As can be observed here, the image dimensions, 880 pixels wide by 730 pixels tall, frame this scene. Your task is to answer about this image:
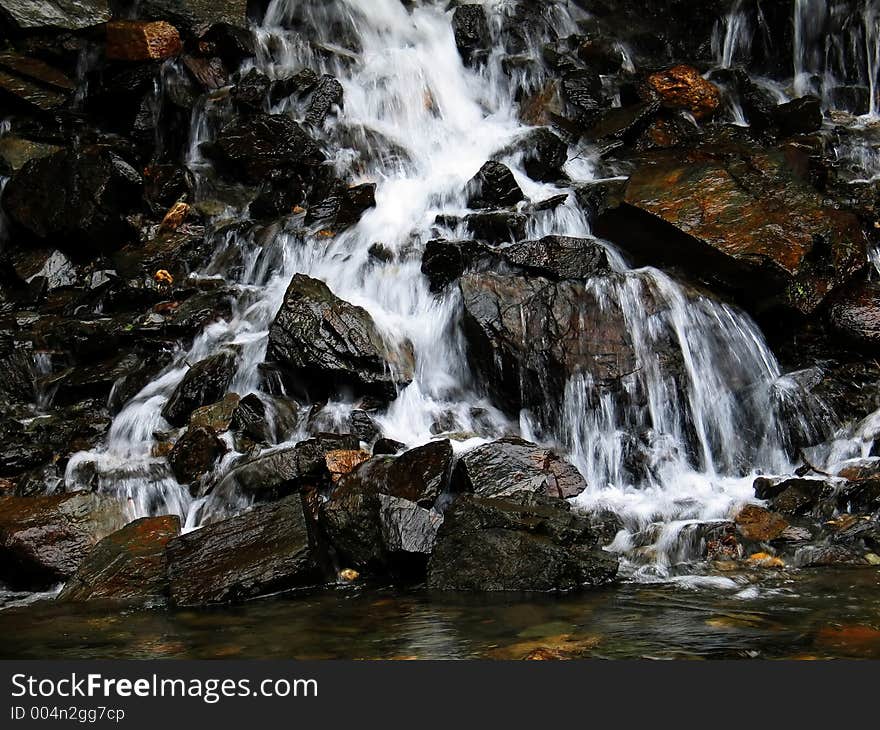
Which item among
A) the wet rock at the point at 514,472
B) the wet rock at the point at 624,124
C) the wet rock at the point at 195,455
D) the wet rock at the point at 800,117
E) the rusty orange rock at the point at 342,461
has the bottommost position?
the wet rock at the point at 514,472

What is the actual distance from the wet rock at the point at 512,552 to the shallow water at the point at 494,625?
16 cm

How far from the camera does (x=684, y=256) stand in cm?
885

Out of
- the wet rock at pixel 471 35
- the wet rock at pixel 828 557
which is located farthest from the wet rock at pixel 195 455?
the wet rock at pixel 471 35

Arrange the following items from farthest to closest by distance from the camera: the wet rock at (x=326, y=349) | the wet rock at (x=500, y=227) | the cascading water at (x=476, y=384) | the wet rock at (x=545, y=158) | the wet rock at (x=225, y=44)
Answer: the wet rock at (x=225, y=44) → the wet rock at (x=545, y=158) → the wet rock at (x=500, y=227) → the wet rock at (x=326, y=349) → the cascading water at (x=476, y=384)

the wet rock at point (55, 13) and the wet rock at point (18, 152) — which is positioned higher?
the wet rock at point (55, 13)

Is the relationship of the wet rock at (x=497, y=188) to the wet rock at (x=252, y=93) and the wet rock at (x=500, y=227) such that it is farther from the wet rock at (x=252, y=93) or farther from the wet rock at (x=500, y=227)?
the wet rock at (x=252, y=93)

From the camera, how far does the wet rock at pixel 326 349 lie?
8.30 meters

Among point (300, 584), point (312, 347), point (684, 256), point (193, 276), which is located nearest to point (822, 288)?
point (684, 256)

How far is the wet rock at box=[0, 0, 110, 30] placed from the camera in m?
13.5

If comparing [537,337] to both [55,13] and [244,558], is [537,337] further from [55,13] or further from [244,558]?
[55,13]

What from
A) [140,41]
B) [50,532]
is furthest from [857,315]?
[140,41]

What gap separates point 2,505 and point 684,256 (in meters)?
6.95

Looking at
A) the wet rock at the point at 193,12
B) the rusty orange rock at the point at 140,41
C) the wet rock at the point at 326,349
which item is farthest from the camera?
the wet rock at the point at 193,12

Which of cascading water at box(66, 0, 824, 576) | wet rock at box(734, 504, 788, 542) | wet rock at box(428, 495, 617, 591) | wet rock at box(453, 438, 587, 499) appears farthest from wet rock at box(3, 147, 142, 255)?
wet rock at box(734, 504, 788, 542)
